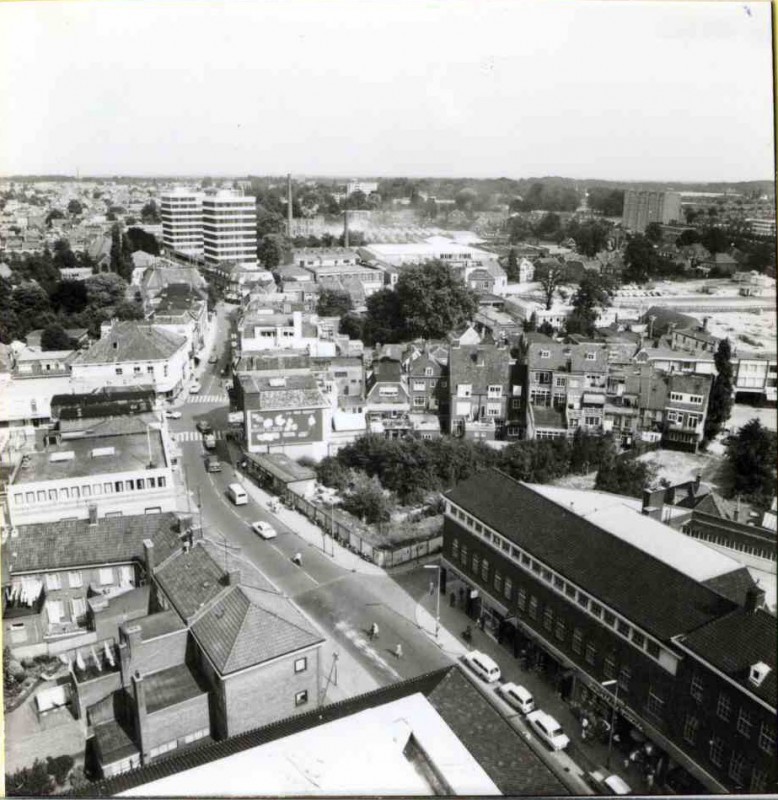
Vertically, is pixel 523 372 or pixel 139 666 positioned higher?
pixel 523 372

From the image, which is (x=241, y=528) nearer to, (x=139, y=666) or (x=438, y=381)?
(x=139, y=666)

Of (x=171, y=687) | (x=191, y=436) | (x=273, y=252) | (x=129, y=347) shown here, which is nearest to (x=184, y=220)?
(x=273, y=252)

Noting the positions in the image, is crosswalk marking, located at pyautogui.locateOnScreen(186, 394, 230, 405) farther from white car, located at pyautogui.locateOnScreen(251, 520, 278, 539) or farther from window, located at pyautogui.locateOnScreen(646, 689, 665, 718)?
window, located at pyautogui.locateOnScreen(646, 689, 665, 718)

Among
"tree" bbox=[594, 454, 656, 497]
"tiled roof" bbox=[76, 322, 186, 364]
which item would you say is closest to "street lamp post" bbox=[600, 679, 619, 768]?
"tree" bbox=[594, 454, 656, 497]

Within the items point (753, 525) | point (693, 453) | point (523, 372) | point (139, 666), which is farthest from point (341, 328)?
point (139, 666)

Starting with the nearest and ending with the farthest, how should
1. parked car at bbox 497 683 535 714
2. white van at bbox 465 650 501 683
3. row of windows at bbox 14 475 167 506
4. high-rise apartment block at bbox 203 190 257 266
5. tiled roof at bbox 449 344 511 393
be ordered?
parked car at bbox 497 683 535 714
white van at bbox 465 650 501 683
row of windows at bbox 14 475 167 506
tiled roof at bbox 449 344 511 393
high-rise apartment block at bbox 203 190 257 266

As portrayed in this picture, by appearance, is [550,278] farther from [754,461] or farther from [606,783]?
[606,783]
